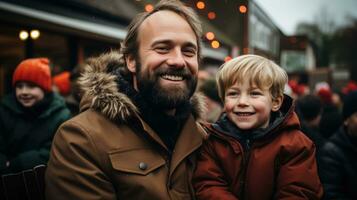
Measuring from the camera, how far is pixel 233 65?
8.73 feet

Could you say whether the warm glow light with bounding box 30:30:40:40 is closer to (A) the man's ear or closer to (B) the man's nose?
(A) the man's ear

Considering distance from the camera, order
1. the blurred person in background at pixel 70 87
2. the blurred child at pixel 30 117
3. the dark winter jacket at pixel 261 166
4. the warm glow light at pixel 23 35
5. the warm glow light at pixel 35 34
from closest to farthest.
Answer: the dark winter jacket at pixel 261 166 → the blurred child at pixel 30 117 → the blurred person in background at pixel 70 87 → the warm glow light at pixel 23 35 → the warm glow light at pixel 35 34

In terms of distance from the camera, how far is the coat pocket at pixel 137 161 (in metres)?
2.20

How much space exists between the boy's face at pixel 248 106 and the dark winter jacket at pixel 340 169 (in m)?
0.90

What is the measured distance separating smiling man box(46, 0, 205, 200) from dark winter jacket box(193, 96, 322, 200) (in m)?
0.14

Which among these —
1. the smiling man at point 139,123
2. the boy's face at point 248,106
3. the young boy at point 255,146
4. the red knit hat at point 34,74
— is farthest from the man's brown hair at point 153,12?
the red knit hat at point 34,74

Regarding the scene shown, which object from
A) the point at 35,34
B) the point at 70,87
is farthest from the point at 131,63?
the point at 35,34

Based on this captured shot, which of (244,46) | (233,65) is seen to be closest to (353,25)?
(244,46)

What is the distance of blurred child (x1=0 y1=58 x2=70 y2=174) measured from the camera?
12.9ft

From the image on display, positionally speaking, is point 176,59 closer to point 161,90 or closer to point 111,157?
point 161,90

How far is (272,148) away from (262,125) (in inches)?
9.2

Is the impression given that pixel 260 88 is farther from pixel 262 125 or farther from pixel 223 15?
pixel 223 15

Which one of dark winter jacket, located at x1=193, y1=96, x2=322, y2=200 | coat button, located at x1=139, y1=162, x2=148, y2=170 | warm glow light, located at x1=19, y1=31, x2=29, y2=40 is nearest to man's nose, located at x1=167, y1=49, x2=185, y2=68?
dark winter jacket, located at x1=193, y1=96, x2=322, y2=200

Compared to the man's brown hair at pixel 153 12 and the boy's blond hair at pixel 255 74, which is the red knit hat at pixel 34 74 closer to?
the man's brown hair at pixel 153 12
